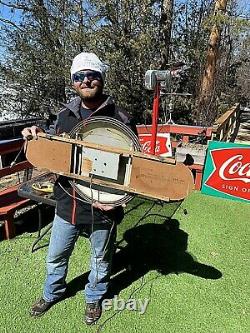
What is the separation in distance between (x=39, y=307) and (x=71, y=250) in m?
0.53

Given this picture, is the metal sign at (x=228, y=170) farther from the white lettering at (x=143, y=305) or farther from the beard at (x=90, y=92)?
the beard at (x=90, y=92)

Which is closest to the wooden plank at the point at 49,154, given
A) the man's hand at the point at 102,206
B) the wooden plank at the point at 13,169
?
the man's hand at the point at 102,206

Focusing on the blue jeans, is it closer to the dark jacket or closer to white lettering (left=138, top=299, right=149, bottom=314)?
the dark jacket

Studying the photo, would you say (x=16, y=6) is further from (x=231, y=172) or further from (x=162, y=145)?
(x=231, y=172)

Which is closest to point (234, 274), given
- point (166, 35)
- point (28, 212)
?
point (28, 212)

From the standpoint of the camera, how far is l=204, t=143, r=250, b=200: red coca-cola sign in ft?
13.1

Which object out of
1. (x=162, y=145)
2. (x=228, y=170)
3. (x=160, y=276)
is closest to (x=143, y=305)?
(x=160, y=276)

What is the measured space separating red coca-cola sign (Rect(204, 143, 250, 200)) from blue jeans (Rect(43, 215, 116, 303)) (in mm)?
2301

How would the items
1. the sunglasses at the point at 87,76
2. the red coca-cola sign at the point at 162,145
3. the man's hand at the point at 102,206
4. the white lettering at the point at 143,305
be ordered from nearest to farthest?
1. the sunglasses at the point at 87,76
2. the man's hand at the point at 102,206
3. the white lettering at the point at 143,305
4. the red coca-cola sign at the point at 162,145

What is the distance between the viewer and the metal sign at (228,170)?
3.98 m

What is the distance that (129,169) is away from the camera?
6.03ft

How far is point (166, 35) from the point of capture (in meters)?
7.55

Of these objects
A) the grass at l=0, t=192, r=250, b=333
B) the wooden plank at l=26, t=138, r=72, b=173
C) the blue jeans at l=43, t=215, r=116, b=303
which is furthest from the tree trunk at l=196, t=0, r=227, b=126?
the wooden plank at l=26, t=138, r=72, b=173

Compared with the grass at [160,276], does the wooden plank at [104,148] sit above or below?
above
